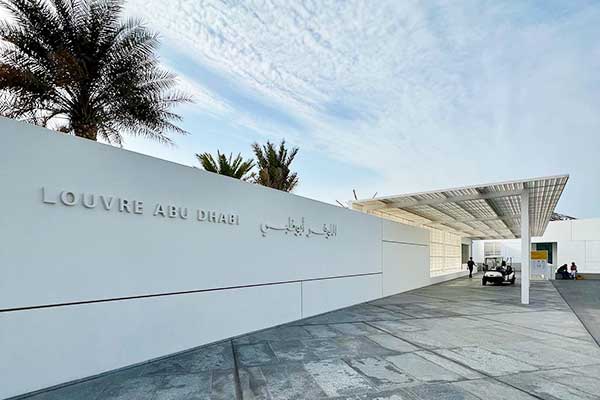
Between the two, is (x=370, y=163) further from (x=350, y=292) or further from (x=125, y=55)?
(x=125, y=55)

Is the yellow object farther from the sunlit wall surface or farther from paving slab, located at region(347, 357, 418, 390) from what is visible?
paving slab, located at region(347, 357, 418, 390)

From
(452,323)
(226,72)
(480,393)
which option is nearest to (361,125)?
(226,72)

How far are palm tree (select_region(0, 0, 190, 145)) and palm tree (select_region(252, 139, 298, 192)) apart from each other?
27.5ft

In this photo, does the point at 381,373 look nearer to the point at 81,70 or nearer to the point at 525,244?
the point at 81,70

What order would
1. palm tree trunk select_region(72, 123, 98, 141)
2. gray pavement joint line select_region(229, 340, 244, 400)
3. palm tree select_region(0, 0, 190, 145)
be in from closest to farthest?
gray pavement joint line select_region(229, 340, 244, 400) < palm tree select_region(0, 0, 190, 145) < palm tree trunk select_region(72, 123, 98, 141)

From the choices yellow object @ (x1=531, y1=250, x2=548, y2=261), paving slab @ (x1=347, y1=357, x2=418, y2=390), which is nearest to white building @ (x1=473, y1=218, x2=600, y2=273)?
yellow object @ (x1=531, y1=250, x2=548, y2=261)

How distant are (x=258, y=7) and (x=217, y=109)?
4.90m

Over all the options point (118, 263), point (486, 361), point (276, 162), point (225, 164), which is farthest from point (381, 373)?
point (276, 162)

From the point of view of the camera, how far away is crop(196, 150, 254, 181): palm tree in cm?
1594

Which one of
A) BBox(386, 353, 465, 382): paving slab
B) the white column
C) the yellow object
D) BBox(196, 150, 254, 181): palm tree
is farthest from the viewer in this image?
the yellow object

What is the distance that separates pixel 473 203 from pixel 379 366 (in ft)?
44.4

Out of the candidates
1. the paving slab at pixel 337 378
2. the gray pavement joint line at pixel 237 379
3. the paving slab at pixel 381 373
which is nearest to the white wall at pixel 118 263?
the gray pavement joint line at pixel 237 379

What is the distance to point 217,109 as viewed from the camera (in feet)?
43.9

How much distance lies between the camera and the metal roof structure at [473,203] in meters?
12.7
